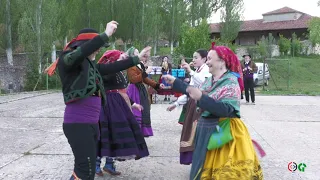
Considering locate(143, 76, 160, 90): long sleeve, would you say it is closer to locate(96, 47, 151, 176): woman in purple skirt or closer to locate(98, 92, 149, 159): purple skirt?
locate(96, 47, 151, 176): woman in purple skirt

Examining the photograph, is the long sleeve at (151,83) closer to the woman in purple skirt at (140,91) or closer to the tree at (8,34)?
the woman in purple skirt at (140,91)

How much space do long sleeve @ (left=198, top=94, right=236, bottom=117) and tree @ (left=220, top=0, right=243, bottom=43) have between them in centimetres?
3774

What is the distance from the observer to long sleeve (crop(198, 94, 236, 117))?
9.48 feet

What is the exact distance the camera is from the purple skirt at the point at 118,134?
14.9 feet

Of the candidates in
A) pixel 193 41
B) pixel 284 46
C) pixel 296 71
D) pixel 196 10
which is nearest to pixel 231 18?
pixel 196 10

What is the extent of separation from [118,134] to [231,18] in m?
37.5

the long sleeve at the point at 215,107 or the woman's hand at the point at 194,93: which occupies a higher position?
the woman's hand at the point at 194,93

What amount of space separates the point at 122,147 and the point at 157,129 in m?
3.63

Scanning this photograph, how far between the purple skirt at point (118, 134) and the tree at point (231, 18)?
1430 inches

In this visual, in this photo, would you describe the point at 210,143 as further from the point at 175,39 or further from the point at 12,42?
the point at 175,39

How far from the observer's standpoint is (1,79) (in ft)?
72.9

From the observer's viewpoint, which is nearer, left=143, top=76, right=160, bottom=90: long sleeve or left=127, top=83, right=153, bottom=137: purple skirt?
left=143, top=76, right=160, bottom=90: long sleeve

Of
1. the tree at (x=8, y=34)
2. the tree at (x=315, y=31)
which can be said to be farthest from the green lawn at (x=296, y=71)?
the tree at (x=8, y=34)
